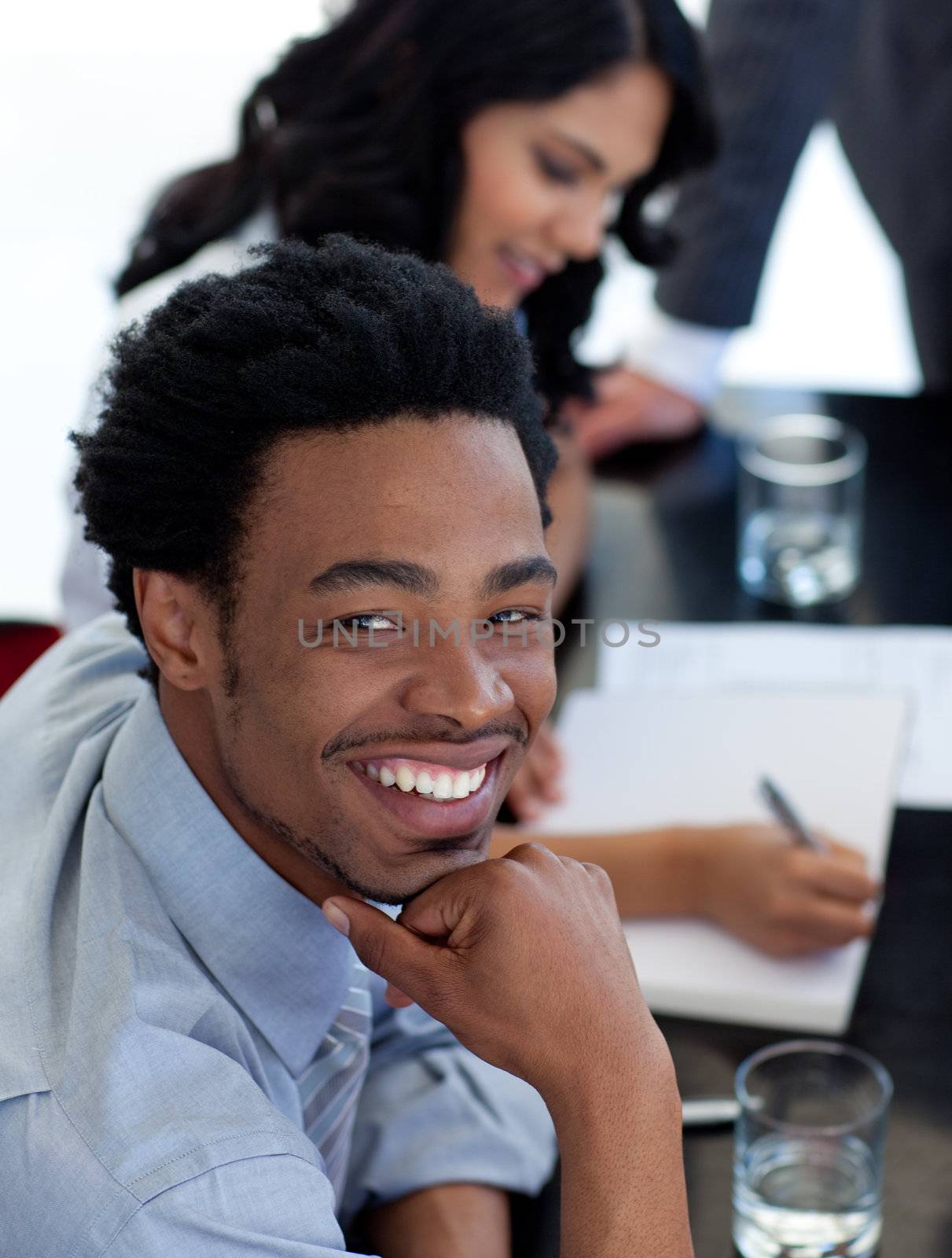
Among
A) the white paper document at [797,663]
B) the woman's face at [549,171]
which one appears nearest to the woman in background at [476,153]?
the woman's face at [549,171]

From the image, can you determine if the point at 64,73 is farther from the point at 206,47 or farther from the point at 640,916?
the point at 640,916

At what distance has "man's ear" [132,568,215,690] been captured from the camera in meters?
1.05

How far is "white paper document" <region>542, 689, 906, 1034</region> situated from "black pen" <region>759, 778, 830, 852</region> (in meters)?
0.06

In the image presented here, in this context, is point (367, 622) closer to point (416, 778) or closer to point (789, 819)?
point (416, 778)

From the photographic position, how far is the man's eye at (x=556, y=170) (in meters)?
1.90

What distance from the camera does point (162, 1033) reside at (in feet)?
3.09

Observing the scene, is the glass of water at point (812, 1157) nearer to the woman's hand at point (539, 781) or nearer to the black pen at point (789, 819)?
the black pen at point (789, 819)

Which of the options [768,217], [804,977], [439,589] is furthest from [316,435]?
[768,217]

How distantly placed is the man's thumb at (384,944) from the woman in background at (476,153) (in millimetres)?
741

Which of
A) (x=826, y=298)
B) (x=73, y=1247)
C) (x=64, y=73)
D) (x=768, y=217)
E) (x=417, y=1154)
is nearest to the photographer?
(x=73, y=1247)

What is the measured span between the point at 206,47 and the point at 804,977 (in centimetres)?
425

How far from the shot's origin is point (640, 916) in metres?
1.43

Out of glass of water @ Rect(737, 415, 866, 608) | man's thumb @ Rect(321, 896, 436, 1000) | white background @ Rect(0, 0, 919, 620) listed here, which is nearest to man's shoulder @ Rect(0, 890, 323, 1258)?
man's thumb @ Rect(321, 896, 436, 1000)

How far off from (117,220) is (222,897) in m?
3.58
